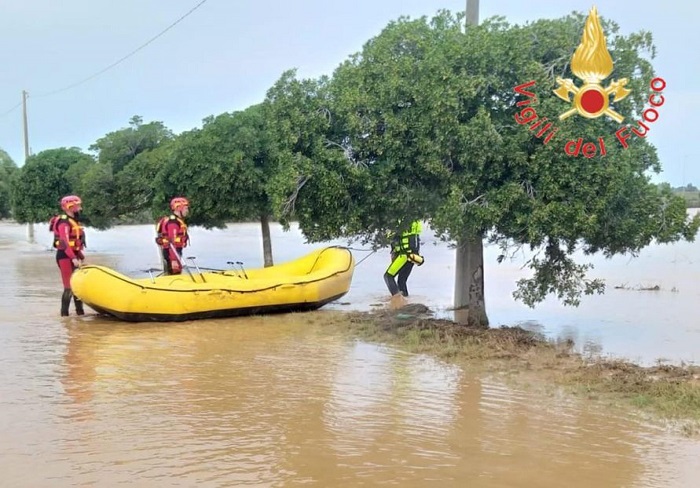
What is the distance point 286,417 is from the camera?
18.5ft

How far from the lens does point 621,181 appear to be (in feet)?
25.5

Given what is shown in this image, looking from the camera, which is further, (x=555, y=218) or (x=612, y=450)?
(x=555, y=218)

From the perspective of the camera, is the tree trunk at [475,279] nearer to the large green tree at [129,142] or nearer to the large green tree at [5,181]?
the large green tree at [129,142]

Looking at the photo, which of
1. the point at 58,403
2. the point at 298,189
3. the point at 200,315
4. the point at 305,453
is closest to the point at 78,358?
the point at 58,403

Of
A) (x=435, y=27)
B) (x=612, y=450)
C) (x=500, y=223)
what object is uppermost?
(x=435, y=27)

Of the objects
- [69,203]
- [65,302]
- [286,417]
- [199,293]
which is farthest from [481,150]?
[65,302]

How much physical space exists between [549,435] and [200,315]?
589 cm

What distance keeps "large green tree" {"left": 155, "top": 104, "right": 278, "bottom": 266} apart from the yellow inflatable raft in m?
3.83

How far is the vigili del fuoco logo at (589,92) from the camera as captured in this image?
782cm

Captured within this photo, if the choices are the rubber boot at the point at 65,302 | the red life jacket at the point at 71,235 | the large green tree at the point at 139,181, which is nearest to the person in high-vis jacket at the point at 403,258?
the red life jacket at the point at 71,235

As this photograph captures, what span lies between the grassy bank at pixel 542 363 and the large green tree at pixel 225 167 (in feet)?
17.8

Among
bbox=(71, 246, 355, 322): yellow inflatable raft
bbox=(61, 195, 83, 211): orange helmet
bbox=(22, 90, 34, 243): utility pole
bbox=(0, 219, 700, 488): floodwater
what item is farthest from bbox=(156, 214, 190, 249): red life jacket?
bbox=(22, 90, 34, 243): utility pole

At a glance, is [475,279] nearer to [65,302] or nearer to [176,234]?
[176,234]

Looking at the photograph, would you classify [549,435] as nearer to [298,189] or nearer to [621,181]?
[621,181]
